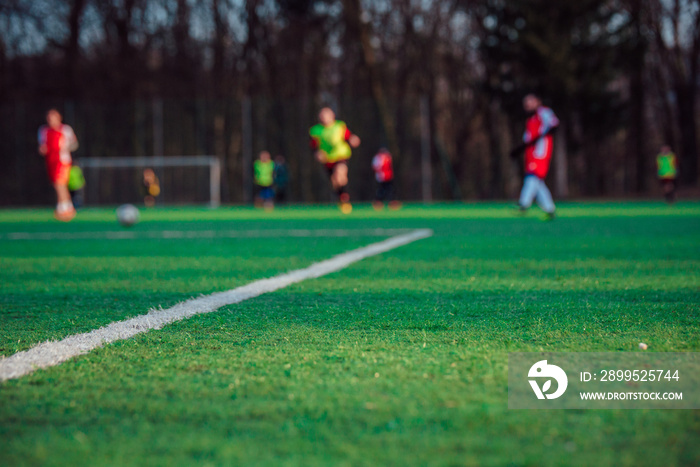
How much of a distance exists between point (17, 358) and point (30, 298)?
1.61 metres

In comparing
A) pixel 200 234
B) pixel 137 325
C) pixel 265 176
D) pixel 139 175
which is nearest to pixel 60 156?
pixel 200 234

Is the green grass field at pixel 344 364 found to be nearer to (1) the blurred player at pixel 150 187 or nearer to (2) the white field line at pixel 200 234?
(2) the white field line at pixel 200 234

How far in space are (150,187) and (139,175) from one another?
3.36ft

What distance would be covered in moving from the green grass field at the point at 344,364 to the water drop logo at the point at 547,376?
0.09 metres

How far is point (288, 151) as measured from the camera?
1103 inches

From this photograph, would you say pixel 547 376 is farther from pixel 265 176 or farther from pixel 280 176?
pixel 280 176

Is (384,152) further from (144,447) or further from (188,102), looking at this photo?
(144,447)

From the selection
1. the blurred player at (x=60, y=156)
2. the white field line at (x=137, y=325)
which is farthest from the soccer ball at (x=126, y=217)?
the white field line at (x=137, y=325)

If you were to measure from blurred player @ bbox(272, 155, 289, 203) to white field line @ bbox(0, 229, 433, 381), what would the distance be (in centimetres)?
2135

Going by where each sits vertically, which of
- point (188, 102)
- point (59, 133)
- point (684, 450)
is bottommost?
point (684, 450)

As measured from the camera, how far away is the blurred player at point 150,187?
26.7 metres

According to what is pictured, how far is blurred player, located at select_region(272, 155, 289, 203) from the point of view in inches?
1055

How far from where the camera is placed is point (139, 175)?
27.7 metres

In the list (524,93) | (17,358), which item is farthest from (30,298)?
(524,93)
